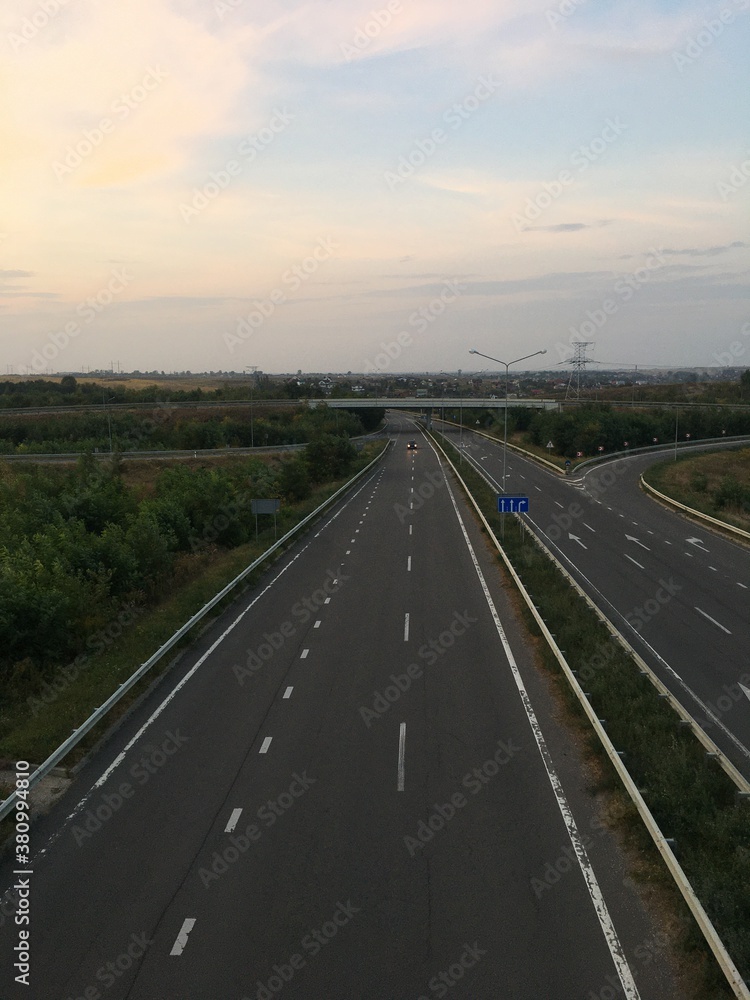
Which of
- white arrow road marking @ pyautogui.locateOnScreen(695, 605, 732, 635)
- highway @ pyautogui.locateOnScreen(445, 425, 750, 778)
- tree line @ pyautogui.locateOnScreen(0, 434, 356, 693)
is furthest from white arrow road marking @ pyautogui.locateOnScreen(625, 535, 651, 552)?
tree line @ pyautogui.locateOnScreen(0, 434, 356, 693)

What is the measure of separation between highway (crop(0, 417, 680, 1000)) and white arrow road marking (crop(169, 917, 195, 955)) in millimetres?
32

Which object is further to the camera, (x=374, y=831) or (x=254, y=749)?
(x=254, y=749)

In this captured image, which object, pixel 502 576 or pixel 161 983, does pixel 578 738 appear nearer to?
pixel 161 983

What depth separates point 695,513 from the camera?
43531 millimetres

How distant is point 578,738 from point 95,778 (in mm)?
8507

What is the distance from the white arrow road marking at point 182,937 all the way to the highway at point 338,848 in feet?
0.11

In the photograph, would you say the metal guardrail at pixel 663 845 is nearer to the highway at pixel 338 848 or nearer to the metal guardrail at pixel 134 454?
the highway at pixel 338 848

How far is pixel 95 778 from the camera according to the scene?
1254cm

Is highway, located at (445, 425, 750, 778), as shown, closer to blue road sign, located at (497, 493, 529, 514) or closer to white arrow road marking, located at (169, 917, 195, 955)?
blue road sign, located at (497, 493, 529, 514)

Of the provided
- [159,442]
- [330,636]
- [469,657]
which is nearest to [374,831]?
[469,657]

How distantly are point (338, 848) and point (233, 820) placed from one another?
5.80 ft

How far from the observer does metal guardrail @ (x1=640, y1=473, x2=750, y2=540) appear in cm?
3747

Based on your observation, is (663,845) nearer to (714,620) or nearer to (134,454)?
(714,620)

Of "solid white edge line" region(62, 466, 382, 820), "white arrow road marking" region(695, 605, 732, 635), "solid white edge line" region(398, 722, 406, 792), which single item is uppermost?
"white arrow road marking" region(695, 605, 732, 635)
